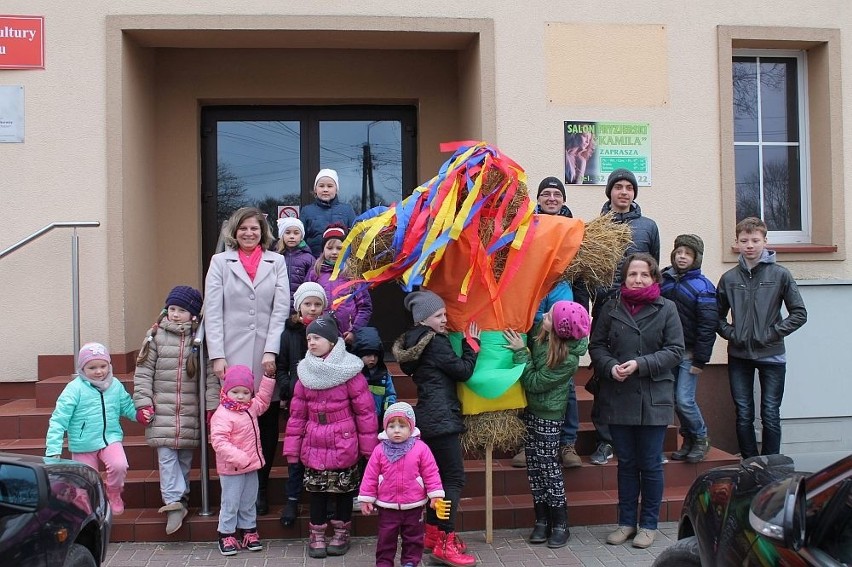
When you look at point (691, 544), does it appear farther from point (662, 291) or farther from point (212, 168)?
point (212, 168)

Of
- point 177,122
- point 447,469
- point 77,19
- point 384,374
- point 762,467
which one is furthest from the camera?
point 177,122

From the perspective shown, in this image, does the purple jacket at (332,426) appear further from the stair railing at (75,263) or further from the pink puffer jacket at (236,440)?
the stair railing at (75,263)

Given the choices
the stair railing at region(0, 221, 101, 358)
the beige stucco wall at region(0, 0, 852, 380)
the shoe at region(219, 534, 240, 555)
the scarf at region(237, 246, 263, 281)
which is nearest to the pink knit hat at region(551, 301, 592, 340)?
the scarf at region(237, 246, 263, 281)

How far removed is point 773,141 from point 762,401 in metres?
2.87

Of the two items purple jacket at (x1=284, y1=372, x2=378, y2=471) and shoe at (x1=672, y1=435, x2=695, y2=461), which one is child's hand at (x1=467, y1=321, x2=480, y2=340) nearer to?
purple jacket at (x1=284, y1=372, x2=378, y2=471)

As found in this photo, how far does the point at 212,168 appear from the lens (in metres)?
7.96

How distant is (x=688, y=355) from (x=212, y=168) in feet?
15.8

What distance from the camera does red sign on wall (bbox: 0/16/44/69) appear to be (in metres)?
6.51

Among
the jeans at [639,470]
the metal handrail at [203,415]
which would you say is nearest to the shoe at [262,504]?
the metal handrail at [203,415]

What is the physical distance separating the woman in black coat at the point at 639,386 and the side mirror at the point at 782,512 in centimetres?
209

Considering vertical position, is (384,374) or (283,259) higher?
(283,259)

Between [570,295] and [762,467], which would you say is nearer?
[762,467]

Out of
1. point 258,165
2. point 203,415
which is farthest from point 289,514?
point 258,165

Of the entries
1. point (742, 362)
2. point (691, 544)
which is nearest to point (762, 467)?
point (691, 544)
